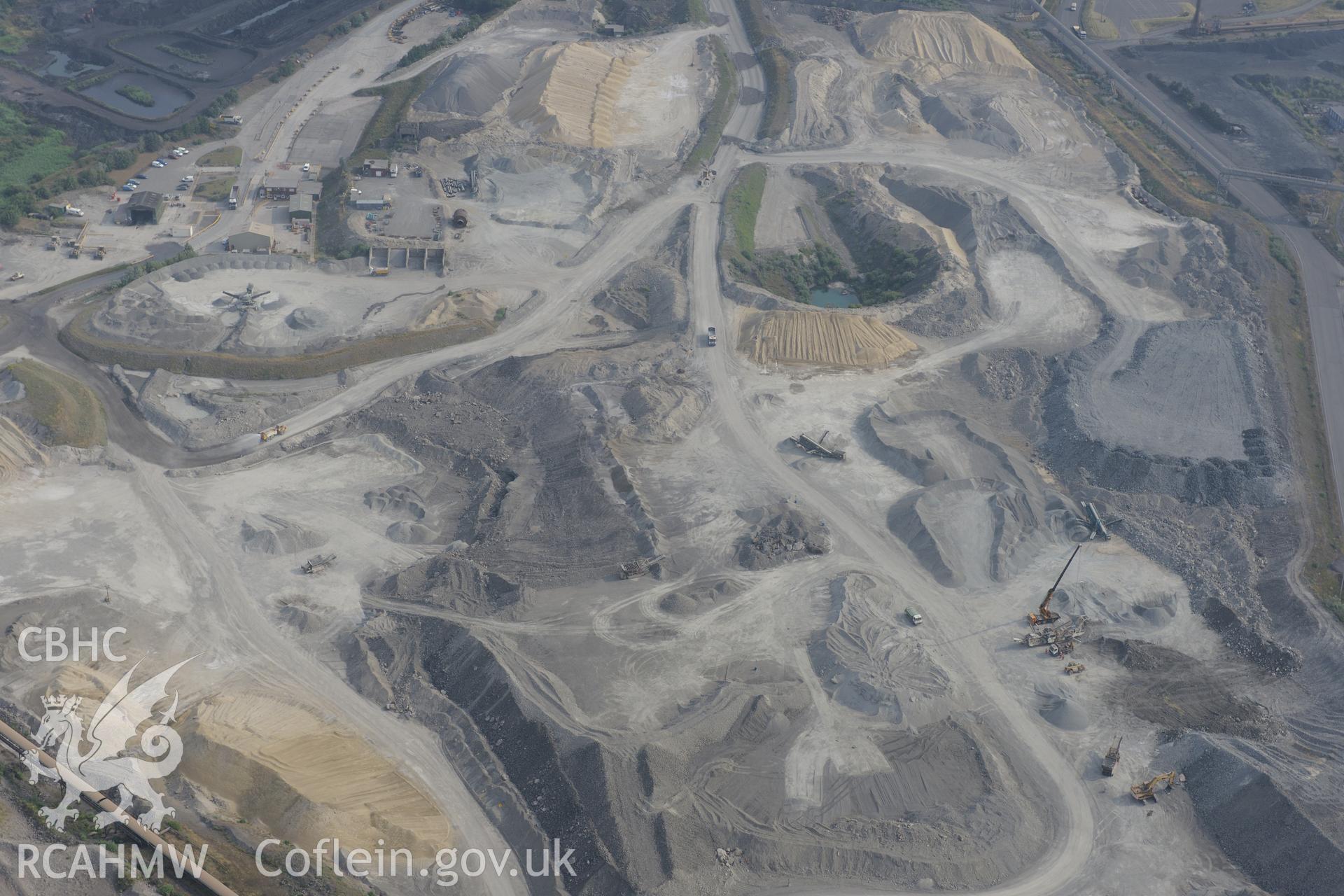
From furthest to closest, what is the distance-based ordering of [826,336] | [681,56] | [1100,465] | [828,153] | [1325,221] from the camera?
[681,56] < [828,153] < [1325,221] < [826,336] < [1100,465]

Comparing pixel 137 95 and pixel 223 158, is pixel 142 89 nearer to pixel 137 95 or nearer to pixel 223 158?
pixel 137 95

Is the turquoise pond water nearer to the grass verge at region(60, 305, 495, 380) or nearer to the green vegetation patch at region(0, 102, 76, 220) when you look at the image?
the grass verge at region(60, 305, 495, 380)

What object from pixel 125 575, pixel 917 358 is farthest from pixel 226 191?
pixel 917 358

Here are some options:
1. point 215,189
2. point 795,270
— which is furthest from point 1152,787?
point 215,189

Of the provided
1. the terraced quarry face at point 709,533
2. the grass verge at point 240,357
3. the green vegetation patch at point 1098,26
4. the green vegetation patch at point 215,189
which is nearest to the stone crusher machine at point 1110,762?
the terraced quarry face at point 709,533

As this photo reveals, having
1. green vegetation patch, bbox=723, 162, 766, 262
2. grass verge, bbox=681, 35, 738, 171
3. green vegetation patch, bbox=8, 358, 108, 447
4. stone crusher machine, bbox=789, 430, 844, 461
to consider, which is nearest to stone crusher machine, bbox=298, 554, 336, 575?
green vegetation patch, bbox=8, 358, 108, 447

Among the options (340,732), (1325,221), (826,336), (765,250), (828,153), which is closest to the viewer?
(340,732)

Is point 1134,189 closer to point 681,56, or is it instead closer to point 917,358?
point 917,358

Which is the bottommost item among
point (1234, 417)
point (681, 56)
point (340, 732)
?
point (340, 732)
